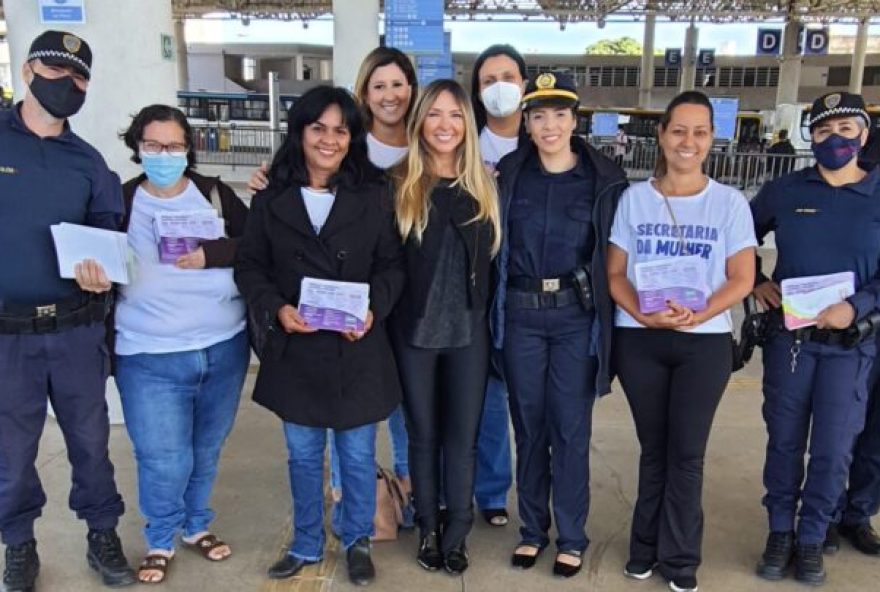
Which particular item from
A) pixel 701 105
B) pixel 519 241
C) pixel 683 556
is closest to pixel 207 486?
pixel 519 241

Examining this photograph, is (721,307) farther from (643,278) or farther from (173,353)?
(173,353)

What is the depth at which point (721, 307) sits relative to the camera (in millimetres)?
2922

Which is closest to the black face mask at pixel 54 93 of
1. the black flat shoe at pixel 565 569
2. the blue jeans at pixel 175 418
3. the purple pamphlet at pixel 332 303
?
the blue jeans at pixel 175 418

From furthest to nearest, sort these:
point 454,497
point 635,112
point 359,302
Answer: point 635,112 → point 454,497 → point 359,302

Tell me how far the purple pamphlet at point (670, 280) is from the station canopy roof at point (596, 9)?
32098mm

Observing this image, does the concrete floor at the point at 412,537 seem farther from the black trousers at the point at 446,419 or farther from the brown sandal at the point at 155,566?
the black trousers at the point at 446,419

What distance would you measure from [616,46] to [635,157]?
44.0 m

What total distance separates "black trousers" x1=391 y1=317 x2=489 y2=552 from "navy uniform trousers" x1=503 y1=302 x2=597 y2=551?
6.4 inches

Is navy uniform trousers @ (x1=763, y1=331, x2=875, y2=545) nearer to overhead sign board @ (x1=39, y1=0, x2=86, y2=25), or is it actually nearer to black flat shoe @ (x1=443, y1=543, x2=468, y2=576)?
black flat shoe @ (x1=443, y1=543, x2=468, y2=576)

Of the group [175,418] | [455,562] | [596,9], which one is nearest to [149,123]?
[175,418]

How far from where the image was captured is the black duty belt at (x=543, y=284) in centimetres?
307

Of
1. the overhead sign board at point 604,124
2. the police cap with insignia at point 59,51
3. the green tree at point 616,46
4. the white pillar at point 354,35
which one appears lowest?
the police cap with insignia at point 59,51

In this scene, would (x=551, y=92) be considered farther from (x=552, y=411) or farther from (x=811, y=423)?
(x=811, y=423)

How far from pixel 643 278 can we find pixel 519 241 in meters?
0.52
